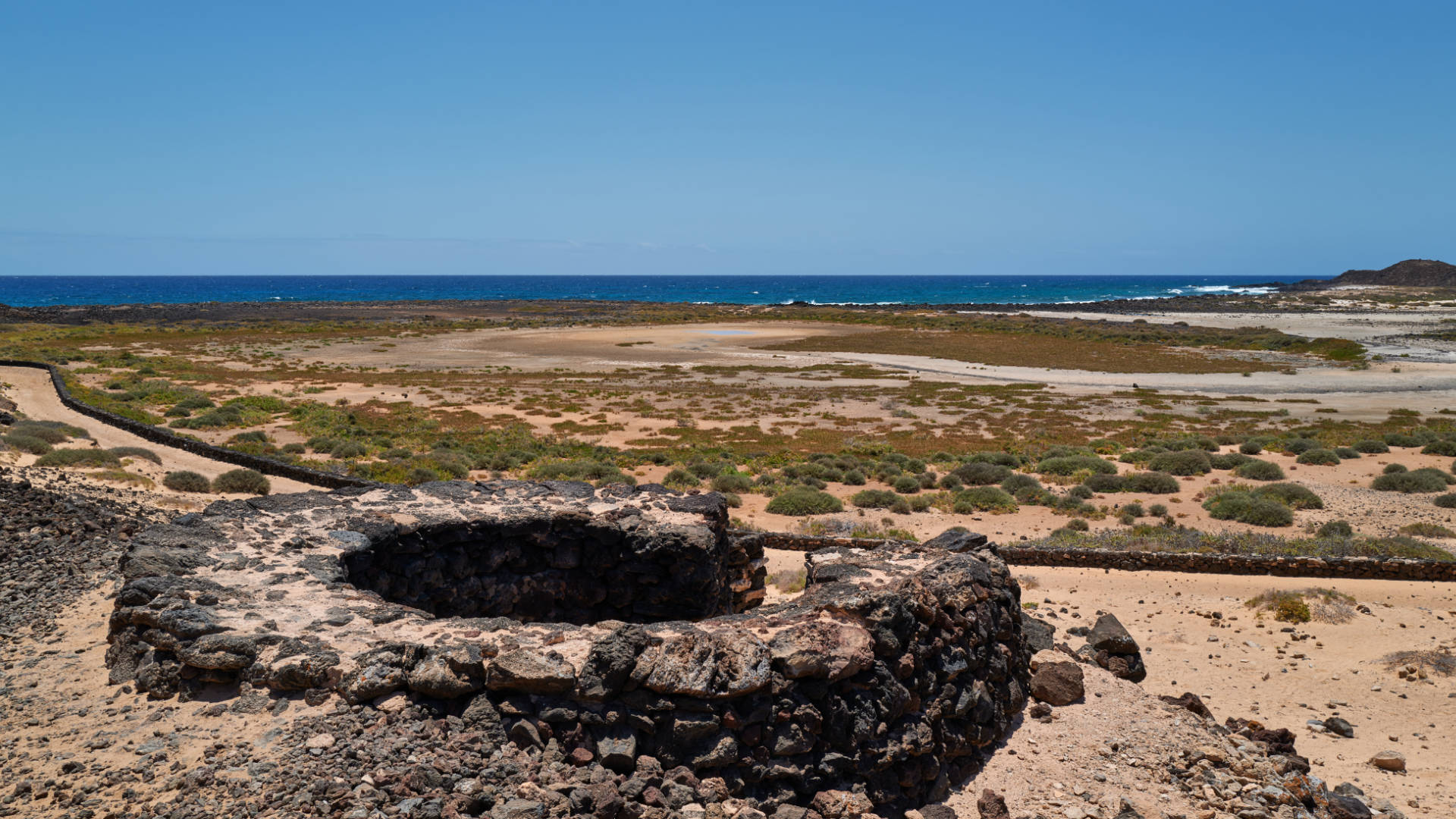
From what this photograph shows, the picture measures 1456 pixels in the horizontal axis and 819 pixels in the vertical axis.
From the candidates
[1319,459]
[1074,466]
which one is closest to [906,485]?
[1074,466]

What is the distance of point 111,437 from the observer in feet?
95.0

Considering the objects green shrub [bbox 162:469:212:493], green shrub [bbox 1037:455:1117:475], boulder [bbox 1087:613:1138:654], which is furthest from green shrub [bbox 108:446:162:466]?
green shrub [bbox 1037:455:1117:475]

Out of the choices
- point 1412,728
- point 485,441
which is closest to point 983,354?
point 485,441

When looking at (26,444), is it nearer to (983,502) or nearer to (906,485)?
(906,485)

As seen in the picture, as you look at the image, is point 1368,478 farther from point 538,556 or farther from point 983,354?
point 983,354

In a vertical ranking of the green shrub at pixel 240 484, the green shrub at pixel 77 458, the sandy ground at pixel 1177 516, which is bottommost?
the sandy ground at pixel 1177 516

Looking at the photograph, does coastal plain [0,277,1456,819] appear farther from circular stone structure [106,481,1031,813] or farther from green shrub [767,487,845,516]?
circular stone structure [106,481,1031,813]

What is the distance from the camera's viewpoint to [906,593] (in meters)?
9.63

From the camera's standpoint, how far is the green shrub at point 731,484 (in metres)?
25.4

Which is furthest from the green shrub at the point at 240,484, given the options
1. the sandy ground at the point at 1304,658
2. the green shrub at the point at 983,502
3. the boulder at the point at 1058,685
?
the boulder at the point at 1058,685

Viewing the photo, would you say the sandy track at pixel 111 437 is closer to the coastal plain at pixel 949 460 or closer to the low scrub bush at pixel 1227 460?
the coastal plain at pixel 949 460

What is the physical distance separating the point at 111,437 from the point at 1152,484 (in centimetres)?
3387

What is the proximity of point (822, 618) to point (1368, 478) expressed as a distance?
2627 cm

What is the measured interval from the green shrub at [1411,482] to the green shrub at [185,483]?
33.0m
